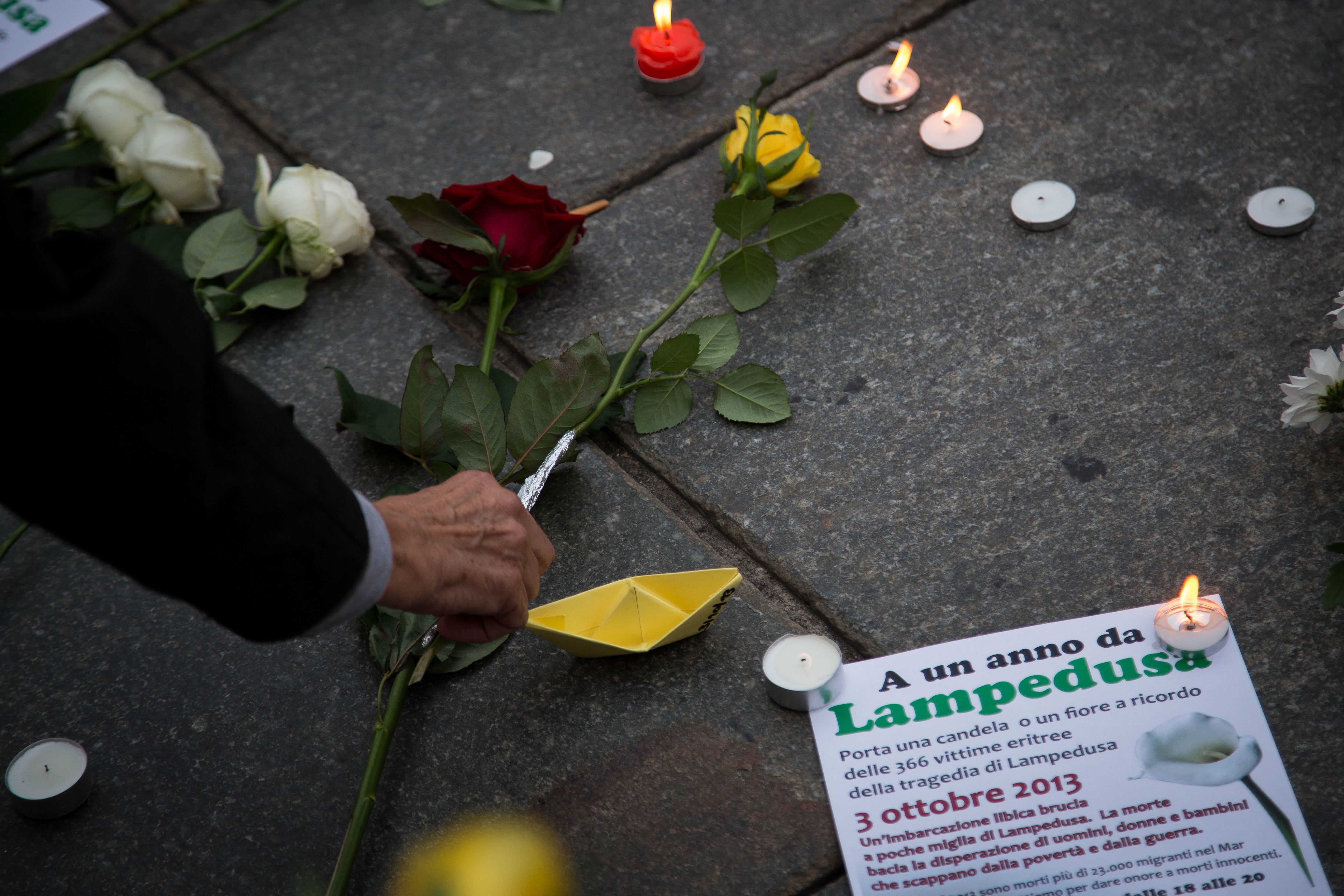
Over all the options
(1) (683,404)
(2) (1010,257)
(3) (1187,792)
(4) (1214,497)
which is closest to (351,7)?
(1) (683,404)

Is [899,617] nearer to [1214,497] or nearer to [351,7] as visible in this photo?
[1214,497]

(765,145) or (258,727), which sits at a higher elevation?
(765,145)

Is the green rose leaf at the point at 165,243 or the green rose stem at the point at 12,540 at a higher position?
the green rose leaf at the point at 165,243

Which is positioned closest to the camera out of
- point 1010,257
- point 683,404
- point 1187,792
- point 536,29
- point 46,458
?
point 46,458

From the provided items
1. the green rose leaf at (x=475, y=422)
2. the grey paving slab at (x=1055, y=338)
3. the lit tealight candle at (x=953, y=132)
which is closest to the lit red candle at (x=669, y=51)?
the grey paving slab at (x=1055, y=338)

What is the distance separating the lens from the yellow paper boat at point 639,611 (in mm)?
1028

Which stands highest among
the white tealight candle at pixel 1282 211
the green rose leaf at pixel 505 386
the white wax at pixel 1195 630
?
the green rose leaf at pixel 505 386

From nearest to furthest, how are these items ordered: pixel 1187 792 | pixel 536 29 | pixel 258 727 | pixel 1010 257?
pixel 1187 792 < pixel 258 727 < pixel 1010 257 < pixel 536 29

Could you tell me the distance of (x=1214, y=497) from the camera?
109 cm

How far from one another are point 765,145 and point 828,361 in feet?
1.03

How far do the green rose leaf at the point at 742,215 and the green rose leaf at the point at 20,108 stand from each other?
2.62 feet

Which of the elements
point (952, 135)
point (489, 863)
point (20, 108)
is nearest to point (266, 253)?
point (20, 108)

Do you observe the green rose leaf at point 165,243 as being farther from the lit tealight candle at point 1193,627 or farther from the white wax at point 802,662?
the lit tealight candle at point 1193,627

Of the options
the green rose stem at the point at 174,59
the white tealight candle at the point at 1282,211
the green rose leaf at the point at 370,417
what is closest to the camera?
the green rose leaf at the point at 370,417
